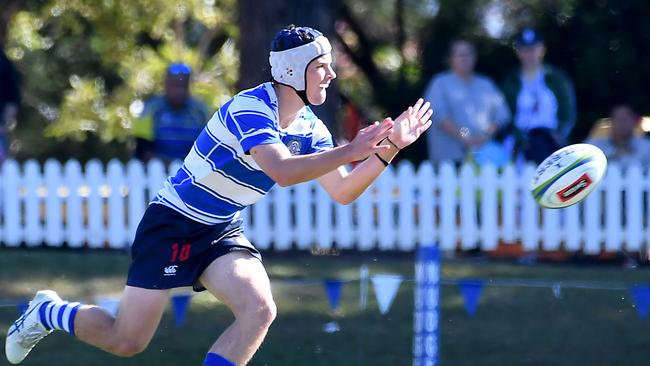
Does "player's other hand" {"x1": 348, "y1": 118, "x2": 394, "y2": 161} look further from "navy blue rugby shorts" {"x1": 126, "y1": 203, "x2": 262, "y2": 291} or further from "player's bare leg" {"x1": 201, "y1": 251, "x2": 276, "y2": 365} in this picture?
"navy blue rugby shorts" {"x1": 126, "y1": 203, "x2": 262, "y2": 291}

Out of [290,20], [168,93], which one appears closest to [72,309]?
[168,93]

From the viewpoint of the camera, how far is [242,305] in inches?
219

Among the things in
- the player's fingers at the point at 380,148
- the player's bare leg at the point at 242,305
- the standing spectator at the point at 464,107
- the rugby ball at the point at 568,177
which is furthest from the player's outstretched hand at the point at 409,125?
the standing spectator at the point at 464,107

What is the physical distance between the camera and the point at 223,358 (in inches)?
217

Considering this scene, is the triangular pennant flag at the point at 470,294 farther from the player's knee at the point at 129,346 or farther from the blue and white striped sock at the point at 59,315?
the blue and white striped sock at the point at 59,315

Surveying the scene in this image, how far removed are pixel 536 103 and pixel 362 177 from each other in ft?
18.0

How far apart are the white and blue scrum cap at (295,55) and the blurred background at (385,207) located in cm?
203

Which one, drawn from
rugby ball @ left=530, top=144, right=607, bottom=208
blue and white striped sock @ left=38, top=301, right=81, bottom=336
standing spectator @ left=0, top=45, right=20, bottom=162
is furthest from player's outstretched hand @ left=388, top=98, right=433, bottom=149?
standing spectator @ left=0, top=45, right=20, bottom=162

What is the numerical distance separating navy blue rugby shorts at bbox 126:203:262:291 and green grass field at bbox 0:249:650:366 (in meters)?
1.60

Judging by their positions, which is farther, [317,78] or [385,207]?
[385,207]

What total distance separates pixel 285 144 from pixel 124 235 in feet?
19.5

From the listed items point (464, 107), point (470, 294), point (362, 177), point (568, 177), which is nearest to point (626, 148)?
point (464, 107)

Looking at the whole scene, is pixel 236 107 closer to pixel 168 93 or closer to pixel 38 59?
pixel 168 93

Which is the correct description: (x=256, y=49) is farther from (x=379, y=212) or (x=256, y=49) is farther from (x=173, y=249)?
(x=173, y=249)
